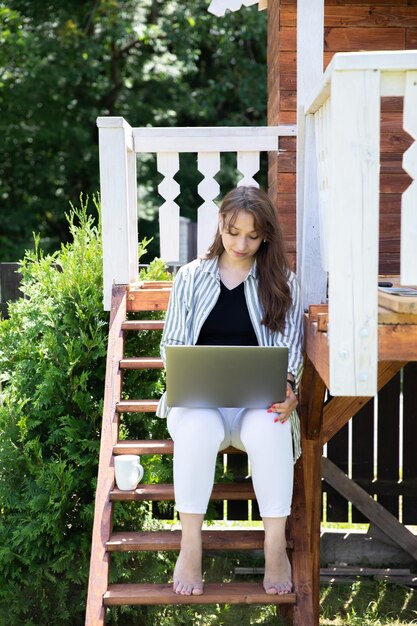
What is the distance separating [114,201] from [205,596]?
165 centimetres

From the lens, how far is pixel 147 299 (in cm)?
385

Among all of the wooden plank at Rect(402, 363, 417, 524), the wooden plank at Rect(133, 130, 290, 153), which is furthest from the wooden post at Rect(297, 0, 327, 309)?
the wooden plank at Rect(402, 363, 417, 524)

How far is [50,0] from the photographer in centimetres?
1187

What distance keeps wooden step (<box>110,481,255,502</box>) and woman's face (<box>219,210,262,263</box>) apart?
89cm

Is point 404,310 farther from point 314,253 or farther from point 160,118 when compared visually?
point 160,118

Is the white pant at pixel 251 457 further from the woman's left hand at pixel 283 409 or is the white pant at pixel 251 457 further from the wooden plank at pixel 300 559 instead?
the wooden plank at pixel 300 559

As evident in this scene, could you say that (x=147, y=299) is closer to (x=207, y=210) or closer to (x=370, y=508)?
(x=207, y=210)

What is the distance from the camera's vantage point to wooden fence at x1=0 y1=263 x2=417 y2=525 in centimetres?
500

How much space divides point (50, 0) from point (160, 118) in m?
2.07

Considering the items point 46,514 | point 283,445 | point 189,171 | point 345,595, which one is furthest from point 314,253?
point 189,171

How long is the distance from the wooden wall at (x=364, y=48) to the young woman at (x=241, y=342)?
128cm

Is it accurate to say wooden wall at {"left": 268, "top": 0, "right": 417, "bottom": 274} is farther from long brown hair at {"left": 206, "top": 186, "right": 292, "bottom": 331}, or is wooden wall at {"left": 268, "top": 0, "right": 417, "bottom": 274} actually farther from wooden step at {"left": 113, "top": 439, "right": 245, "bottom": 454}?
wooden step at {"left": 113, "top": 439, "right": 245, "bottom": 454}

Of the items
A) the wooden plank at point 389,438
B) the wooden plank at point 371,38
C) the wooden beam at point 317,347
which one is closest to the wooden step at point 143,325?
the wooden beam at point 317,347

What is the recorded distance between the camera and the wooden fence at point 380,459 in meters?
5.00
